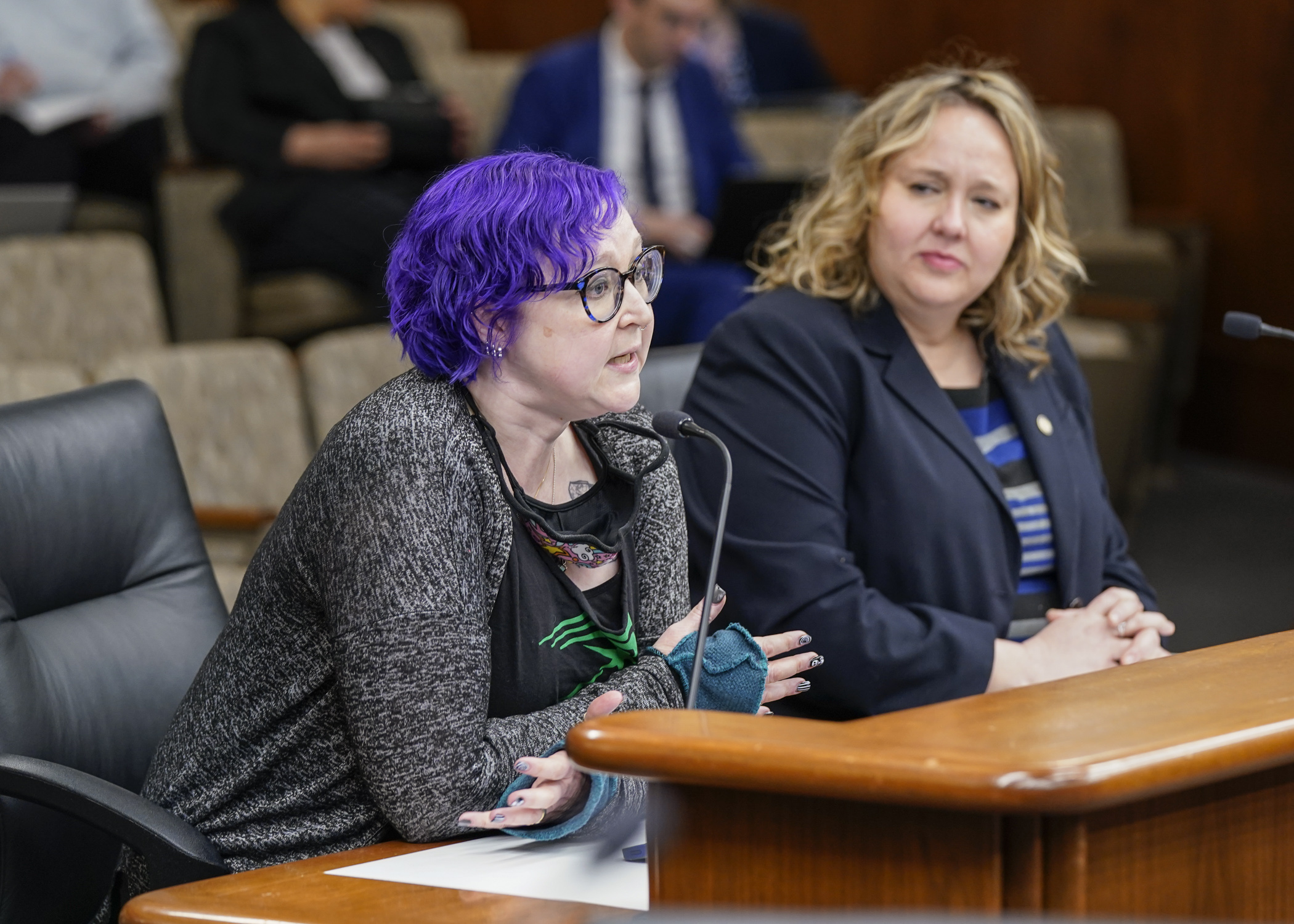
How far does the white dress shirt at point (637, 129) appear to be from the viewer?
3.63 meters

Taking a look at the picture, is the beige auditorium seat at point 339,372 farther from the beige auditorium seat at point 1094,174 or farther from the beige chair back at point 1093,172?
the beige chair back at point 1093,172

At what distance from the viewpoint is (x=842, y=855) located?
2.60 feet

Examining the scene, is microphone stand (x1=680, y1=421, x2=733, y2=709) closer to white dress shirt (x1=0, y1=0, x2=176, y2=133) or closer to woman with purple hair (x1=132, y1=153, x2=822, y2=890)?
woman with purple hair (x1=132, y1=153, x2=822, y2=890)

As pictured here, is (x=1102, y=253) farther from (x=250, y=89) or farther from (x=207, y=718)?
(x=207, y=718)

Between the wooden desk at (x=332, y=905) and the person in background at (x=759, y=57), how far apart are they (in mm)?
4124

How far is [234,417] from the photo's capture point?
2.62 m

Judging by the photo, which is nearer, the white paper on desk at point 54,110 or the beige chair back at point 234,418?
the beige chair back at point 234,418

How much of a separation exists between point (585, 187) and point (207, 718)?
1.89ft

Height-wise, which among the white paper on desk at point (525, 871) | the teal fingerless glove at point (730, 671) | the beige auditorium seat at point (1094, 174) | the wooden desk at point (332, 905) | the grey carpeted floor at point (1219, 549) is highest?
the teal fingerless glove at point (730, 671)

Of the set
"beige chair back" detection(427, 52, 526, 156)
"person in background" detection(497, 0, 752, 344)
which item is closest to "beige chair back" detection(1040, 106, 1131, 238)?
"person in background" detection(497, 0, 752, 344)

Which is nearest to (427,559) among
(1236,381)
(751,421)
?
(751,421)

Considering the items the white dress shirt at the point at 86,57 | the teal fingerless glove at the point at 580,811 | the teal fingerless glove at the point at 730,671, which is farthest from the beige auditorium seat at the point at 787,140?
the teal fingerless glove at the point at 580,811

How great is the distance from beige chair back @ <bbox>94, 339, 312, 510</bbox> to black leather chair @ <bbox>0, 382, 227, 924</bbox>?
1.06m

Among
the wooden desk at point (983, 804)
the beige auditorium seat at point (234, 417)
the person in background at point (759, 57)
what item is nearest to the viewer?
the wooden desk at point (983, 804)
